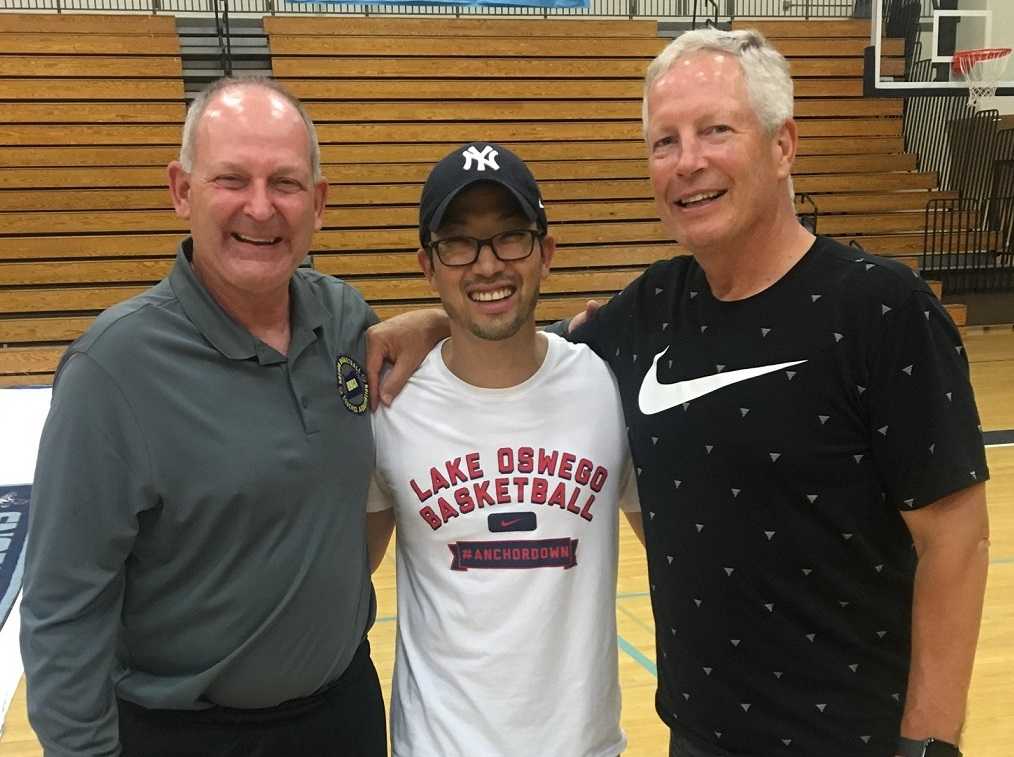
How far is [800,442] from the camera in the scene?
1.43 metres

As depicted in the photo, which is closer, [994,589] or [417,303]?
[994,589]

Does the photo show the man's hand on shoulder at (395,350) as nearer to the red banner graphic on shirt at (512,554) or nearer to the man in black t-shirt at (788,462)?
the red banner graphic on shirt at (512,554)

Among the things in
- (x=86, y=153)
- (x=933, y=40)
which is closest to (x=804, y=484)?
(x=86, y=153)

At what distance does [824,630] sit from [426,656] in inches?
26.9

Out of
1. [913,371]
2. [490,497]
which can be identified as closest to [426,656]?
[490,497]

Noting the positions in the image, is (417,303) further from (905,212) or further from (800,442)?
(800,442)

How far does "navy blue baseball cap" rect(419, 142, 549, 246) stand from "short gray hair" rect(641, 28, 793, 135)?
11.9 inches

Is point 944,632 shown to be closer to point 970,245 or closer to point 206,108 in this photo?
point 206,108

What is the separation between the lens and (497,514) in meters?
1.67

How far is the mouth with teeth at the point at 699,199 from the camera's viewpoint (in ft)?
4.95

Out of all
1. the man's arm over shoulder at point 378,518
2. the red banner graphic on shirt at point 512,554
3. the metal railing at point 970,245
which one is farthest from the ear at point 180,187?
the metal railing at point 970,245

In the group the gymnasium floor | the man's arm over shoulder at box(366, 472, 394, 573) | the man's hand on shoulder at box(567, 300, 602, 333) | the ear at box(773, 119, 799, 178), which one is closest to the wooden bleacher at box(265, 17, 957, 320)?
the gymnasium floor

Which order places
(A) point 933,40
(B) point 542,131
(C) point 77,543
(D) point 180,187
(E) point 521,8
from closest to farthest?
(C) point 77,543
(D) point 180,187
(A) point 933,40
(B) point 542,131
(E) point 521,8

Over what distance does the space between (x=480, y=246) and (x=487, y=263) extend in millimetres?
36
